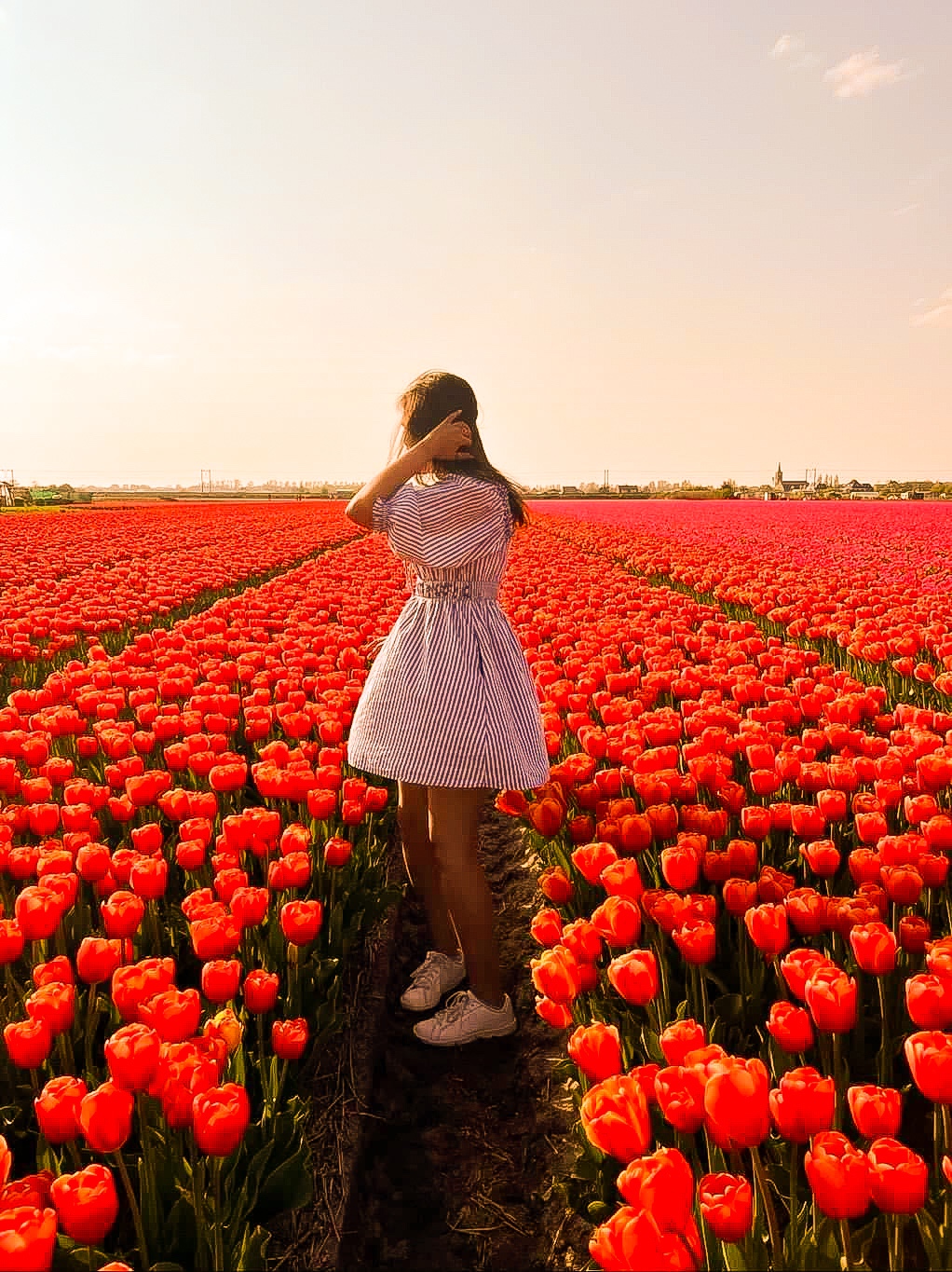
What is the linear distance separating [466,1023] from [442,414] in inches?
84.5

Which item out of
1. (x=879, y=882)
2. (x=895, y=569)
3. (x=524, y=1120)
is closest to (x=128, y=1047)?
(x=524, y=1120)

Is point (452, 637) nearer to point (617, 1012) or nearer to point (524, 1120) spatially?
point (617, 1012)

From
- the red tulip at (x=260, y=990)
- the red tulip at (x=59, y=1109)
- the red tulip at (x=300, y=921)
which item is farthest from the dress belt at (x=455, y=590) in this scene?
the red tulip at (x=59, y=1109)

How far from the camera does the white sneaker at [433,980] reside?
337cm

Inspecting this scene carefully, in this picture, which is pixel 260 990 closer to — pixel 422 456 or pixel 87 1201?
pixel 87 1201

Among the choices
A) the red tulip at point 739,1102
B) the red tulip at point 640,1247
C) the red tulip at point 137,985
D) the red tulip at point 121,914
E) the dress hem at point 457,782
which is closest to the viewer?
the red tulip at point 640,1247

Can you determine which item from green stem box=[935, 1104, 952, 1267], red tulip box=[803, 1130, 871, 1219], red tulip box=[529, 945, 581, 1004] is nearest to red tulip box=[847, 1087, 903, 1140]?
red tulip box=[803, 1130, 871, 1219]

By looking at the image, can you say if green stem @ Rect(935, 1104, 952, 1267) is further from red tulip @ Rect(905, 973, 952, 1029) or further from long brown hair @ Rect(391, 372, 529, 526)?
long brown hair @ Rect(391, 372, 529, 526)

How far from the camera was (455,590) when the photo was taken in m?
3.23

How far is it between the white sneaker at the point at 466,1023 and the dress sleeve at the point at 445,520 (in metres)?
1.57

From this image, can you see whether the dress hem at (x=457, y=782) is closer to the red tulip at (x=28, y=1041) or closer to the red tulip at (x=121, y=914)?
the red tulip at (x=121, y=914)

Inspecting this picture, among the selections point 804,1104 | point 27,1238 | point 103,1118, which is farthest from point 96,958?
point 804,1104

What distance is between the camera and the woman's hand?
3.02 m

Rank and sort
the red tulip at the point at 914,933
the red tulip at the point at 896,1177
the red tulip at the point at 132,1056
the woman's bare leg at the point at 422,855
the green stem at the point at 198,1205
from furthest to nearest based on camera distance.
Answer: the woman's bare leg at the point at 422,855 → the red tulip at the point at 914,933 → the red tulip at the point at 132,1056 → the green stem at the point at 198,1205 → the red tulip at the point at 896,1177
